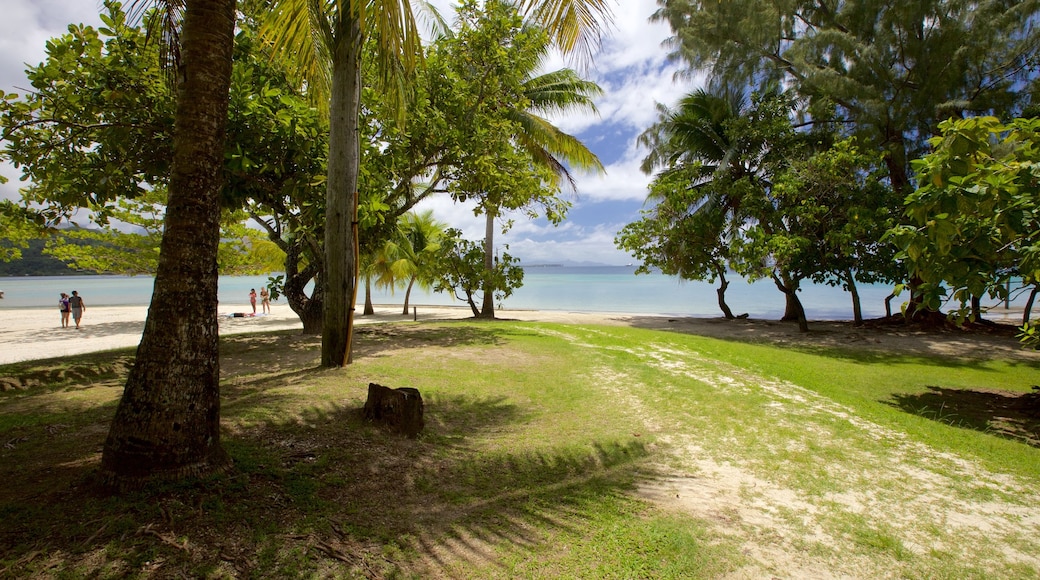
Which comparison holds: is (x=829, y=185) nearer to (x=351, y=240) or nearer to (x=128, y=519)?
(x=351, y=240)

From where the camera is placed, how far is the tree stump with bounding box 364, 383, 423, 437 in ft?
15.7

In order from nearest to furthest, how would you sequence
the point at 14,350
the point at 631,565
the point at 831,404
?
the point at 631,565, the point at 831,404, the point at 14,350

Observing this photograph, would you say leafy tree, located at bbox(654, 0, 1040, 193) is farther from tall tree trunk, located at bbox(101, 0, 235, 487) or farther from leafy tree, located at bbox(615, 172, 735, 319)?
tall tree trunk, located at bbox(101, 0, 235, 487)

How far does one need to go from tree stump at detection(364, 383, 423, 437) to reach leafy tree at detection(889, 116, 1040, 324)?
18.9 ft

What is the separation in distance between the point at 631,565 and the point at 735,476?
2.11 m

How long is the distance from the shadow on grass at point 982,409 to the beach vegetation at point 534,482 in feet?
0.22

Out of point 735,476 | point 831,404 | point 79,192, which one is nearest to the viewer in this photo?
point 735,476

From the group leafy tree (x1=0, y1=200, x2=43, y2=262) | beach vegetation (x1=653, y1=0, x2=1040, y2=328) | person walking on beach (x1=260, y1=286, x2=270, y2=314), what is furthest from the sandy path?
beach vegetation (x1=653, y1=0, x2=1040, y2=328)

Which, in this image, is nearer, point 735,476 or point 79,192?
point 735,476

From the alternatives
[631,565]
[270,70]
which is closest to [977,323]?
[631,565]

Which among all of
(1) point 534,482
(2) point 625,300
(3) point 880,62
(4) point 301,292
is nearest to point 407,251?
(4) point 301,292

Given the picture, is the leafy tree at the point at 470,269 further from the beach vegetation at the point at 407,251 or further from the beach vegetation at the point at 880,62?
the beach vegetation at the point at 880,62

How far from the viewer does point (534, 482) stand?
404cm

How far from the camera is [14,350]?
13477 mm
